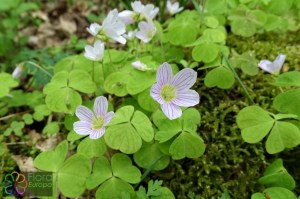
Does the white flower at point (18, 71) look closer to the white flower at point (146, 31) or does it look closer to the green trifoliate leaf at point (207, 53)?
the white flower at point (146, 31)

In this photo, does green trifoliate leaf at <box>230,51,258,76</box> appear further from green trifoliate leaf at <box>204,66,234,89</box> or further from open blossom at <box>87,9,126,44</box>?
open blossom at <box>87,9,126,44</box>

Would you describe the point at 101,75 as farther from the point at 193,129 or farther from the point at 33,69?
the point at 193,129

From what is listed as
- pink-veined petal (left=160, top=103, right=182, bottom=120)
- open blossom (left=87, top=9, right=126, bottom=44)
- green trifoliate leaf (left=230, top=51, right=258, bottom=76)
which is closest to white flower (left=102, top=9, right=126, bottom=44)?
open blossom (left=87, top=9, right=126, bottom=44)

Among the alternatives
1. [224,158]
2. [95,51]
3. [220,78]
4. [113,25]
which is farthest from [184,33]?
[224,158]

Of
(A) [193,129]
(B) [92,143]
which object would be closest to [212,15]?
(A) [193,129]

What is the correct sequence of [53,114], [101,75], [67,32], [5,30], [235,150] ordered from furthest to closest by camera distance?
[67,32], [5,30], [53,114], [101,75], [235,150]

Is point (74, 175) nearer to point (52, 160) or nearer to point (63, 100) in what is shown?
point (52, 160)
